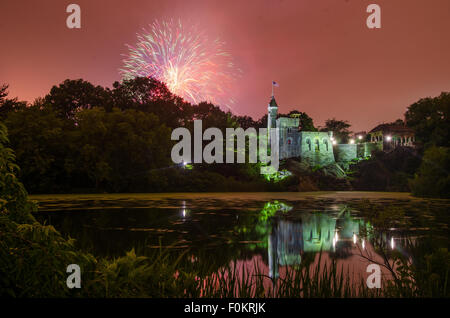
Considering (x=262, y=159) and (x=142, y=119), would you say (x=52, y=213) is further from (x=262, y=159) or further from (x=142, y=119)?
(x=262, y=159)

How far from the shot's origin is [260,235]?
1444cm

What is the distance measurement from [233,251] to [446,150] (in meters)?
32.0

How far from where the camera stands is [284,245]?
12.5 m

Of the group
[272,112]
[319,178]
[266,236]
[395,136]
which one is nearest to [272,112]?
[272,112]

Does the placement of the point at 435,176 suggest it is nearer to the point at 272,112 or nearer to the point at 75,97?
the point at 272,112

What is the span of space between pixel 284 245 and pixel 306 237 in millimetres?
1781

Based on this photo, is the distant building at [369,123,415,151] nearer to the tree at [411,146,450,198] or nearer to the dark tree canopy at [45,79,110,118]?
the tree at [411,146,450,198]

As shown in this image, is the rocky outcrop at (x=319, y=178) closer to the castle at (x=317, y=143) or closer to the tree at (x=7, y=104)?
the castle at (x=317, y=143)

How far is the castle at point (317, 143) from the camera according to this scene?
77625 mm

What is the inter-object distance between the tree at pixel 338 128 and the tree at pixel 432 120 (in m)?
39.4

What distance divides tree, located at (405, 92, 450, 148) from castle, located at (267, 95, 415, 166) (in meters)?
17.7

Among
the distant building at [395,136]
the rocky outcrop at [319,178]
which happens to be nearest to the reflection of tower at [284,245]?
the rocky outcrop at [319,178]

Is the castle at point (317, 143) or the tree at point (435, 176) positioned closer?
the tree at point (435, 176)
